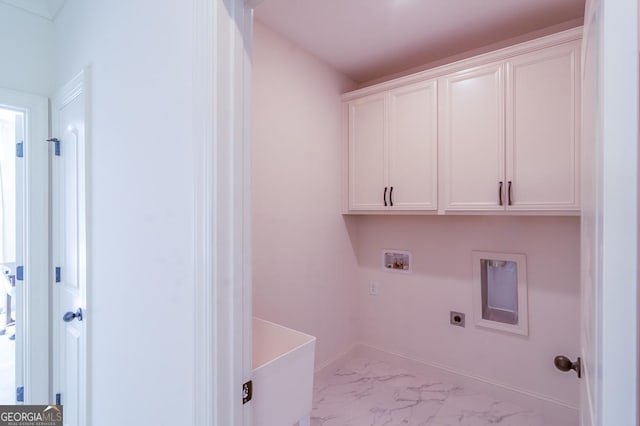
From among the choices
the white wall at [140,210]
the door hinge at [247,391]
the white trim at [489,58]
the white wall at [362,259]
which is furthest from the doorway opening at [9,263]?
the white trim at [489,58]

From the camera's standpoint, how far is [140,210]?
112 centimetres

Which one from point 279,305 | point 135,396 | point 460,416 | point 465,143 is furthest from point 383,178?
point 135,396

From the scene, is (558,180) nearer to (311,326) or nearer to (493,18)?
(493,18)

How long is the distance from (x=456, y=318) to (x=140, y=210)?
7.60 ft

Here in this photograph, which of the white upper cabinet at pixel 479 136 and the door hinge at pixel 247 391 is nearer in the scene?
the door hinge at pixel 247 391

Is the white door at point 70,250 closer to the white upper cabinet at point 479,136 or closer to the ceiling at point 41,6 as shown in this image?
the ceiling at point 41,6

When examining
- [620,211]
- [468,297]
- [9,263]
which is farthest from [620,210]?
[9,263]

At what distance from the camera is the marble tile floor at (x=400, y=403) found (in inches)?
77.4

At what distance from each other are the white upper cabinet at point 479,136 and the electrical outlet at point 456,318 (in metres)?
0.86

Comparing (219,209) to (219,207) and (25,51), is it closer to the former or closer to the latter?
(219,207)

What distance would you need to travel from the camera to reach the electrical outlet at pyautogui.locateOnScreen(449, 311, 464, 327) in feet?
7.71

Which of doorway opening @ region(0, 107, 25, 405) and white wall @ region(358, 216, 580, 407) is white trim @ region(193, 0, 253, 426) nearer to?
doorway opening @ region(0, 107, 25, 405)

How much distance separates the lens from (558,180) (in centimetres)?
175

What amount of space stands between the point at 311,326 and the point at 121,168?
174 cm
